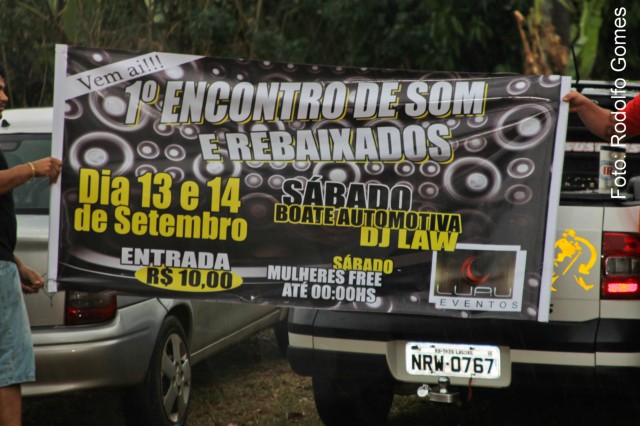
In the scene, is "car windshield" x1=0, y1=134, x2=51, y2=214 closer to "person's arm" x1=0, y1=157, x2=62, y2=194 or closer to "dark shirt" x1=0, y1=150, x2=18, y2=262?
"person's arm" x1=0, y1=157, x2=62, y2=194

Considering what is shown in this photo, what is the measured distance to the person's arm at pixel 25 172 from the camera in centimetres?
413

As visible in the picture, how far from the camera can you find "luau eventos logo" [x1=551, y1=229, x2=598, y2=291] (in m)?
4.46

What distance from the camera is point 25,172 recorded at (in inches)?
167

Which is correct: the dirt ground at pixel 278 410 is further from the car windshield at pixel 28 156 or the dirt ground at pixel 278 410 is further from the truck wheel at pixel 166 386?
the car windshield at pixel 28 156

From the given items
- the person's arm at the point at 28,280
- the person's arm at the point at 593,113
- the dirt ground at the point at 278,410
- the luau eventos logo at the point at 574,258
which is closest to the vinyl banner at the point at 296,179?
the person's arm at the point at 593,113

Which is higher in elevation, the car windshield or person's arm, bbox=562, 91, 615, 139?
person's arm, bbox=562, 91, 615, 139

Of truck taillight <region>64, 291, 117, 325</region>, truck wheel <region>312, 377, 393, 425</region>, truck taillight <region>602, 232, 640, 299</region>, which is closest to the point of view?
truck taillight <region>602, 232, 640, 299</region>

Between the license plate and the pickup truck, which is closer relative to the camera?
the pickup truck

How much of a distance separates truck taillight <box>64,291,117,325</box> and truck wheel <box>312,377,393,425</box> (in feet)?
3.71

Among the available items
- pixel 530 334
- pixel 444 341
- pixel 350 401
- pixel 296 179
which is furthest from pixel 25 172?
pixel 530 334

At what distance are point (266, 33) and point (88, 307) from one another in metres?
7.75

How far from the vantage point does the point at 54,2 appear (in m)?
10.7

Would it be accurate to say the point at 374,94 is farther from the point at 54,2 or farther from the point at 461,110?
the point at 54,2

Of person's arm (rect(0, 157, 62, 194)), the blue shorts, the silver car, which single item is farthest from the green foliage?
the blue shorts
